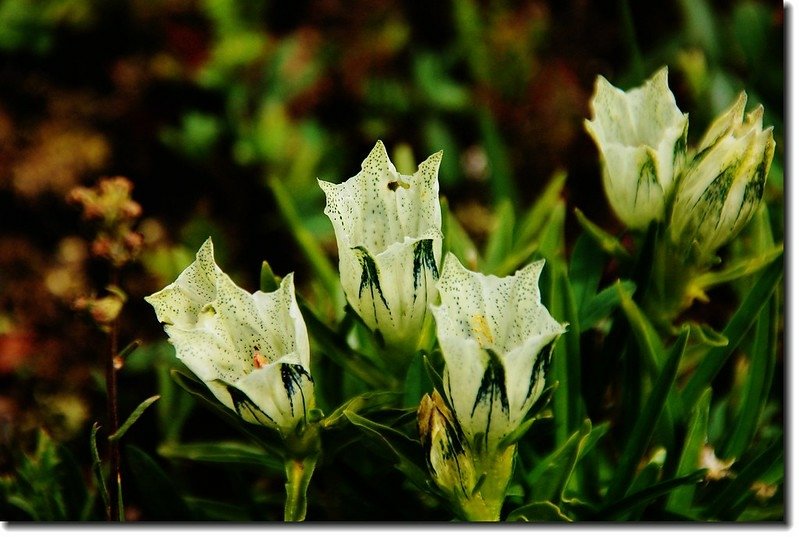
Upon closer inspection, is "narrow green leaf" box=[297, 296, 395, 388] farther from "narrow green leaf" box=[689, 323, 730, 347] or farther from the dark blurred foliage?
the dark blurred foliage

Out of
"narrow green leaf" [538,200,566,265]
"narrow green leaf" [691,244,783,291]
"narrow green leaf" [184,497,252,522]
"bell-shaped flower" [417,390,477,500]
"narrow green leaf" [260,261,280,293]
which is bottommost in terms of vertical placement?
"narrow green leaf" [184,497,252,522]

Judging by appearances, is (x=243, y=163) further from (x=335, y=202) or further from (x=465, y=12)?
(x=335, y=202)

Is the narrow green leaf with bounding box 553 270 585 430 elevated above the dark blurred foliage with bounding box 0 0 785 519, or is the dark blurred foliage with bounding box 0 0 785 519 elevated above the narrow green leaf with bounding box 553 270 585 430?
the dark blurred foliage with bounding box 0 0 785 519

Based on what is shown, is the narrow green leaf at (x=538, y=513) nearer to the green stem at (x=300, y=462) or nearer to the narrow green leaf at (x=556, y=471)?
the narrow green leaf at (x=556, y=471)

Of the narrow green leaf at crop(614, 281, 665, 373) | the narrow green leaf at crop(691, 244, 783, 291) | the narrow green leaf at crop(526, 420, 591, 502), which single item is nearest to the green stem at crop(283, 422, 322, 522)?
the narrow green leaf at crop(526, 420, 591, 502)

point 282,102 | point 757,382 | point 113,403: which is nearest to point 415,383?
point 113,403

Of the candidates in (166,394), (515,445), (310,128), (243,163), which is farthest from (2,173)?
(515,445)
